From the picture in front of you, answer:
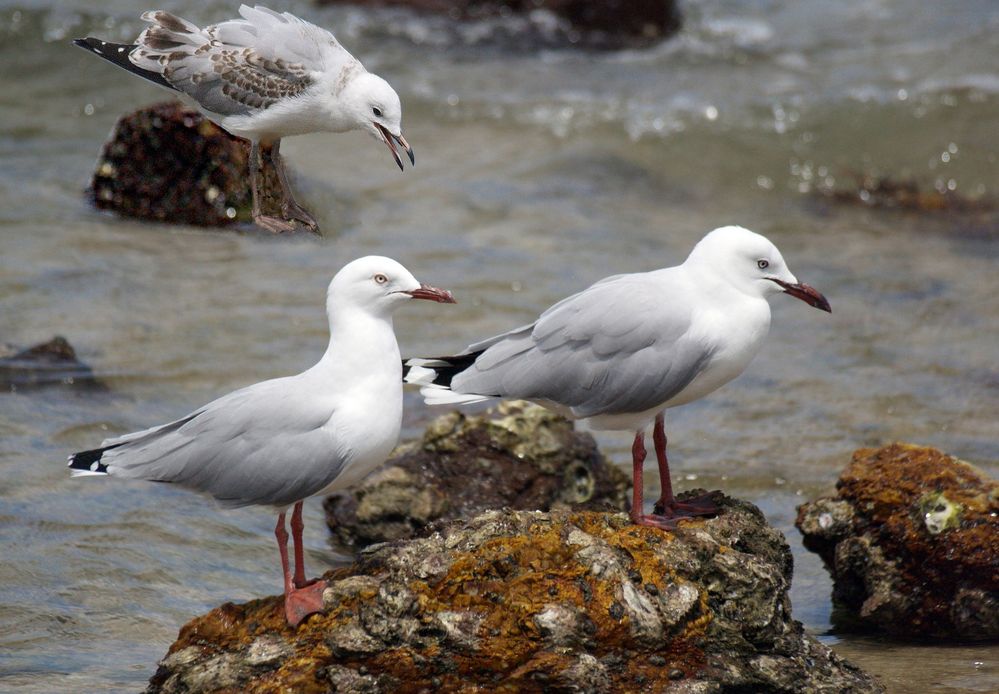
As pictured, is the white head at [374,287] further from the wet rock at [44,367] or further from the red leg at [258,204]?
the wet rock at [44,367]

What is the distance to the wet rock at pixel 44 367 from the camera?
29.7 feet

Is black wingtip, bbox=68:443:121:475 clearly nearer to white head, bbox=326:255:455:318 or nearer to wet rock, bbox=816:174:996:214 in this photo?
white head, bbox=326:255:455:318

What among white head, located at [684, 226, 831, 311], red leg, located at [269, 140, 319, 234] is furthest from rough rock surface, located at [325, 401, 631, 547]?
red leg, located at [269, 140, 319, 234]

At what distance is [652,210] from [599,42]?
5863 mm

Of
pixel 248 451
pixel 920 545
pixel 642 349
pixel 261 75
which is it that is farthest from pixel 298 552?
pixel 920 545

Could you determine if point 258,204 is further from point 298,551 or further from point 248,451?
point 298,551

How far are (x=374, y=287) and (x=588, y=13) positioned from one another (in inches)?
580

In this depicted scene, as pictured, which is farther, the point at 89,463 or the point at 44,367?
the point at 44,367

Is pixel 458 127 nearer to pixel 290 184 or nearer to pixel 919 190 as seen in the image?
pixel 919 190

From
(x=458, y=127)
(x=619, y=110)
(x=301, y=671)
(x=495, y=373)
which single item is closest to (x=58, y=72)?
(x=458, y=127)

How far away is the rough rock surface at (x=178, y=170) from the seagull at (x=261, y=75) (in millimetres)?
326

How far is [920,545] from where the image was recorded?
251 inches

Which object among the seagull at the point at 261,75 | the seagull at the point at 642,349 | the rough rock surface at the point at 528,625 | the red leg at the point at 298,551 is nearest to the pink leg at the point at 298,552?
the red leg at the point at 298,551

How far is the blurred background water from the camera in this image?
697cm
